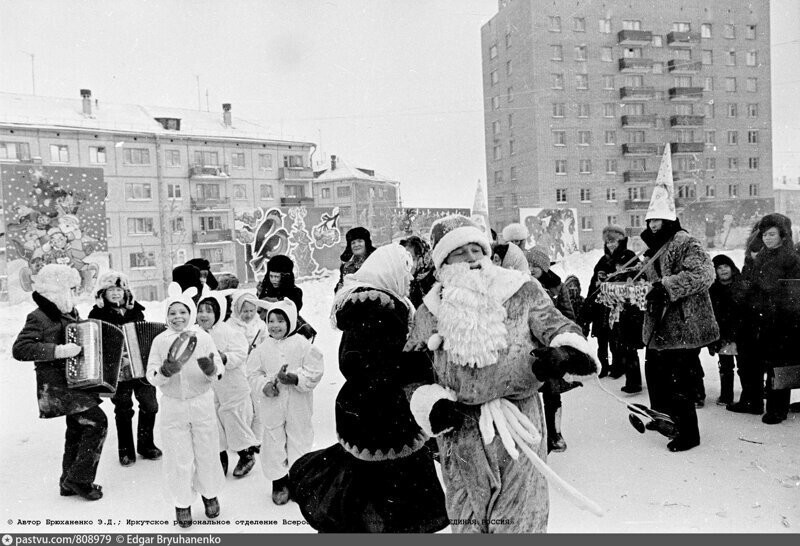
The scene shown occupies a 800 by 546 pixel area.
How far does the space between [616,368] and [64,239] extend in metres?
8.41

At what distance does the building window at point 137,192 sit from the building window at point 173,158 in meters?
1.28

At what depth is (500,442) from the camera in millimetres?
1976

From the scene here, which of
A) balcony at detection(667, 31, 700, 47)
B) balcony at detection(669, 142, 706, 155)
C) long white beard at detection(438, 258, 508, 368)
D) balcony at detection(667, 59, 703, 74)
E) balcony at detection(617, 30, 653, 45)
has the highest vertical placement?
balcony at detection(617, 30, 653, 45)

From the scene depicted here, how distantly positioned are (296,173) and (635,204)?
31.9 ft

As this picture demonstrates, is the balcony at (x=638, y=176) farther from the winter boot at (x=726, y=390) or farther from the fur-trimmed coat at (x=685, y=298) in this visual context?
the fur-trimmed coat at (x=685, y=298)

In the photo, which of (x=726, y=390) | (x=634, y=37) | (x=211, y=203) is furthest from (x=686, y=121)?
(x=211, y=203)

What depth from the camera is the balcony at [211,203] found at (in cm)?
1327

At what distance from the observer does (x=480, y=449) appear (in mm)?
1980

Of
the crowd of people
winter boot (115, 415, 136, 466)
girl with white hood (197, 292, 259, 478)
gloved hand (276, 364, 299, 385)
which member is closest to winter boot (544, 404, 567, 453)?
the crowd of people

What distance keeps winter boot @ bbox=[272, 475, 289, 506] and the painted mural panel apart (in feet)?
22.6

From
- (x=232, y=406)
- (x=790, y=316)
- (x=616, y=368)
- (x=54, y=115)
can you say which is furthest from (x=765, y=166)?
(x=54, y=115)

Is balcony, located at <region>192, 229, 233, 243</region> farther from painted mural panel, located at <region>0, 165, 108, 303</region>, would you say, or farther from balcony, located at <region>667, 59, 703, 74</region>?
balcony, located at <region>667, 59, 703, 74</region>

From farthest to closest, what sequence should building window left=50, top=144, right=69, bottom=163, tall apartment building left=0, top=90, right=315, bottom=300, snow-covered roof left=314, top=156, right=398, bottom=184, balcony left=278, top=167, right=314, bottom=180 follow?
balcony left=278, top=167, right=314, bottom=180 → building window left=50, top=144, right=69, bottom=163 → tall apartment building left=0, top=90, right=315, bottom=300 → snow-covered roof left=314, top=156, right=398, bottom=184

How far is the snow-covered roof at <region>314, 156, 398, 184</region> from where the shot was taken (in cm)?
1110
